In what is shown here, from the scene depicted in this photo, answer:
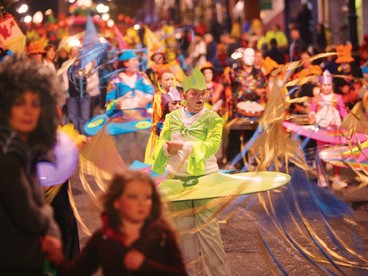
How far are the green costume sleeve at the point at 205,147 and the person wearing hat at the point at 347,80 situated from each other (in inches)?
266

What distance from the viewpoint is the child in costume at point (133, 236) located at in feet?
14.1

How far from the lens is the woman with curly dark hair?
14.0 feet

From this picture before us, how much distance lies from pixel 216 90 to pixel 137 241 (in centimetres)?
1072

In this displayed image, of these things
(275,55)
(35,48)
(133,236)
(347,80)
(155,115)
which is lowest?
(347,80)

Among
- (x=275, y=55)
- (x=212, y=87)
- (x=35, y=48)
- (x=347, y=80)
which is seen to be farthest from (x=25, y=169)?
(x=275, y=55)

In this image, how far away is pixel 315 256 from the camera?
7559mm

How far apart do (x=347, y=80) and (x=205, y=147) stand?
8303mm

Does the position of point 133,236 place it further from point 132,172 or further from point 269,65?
point 269,65

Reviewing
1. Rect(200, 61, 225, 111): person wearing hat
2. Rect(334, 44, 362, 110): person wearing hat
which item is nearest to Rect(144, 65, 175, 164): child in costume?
Rect(334, 44, 362, 110): person wearing hat

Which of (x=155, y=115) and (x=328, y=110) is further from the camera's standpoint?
(x=328, y=110)

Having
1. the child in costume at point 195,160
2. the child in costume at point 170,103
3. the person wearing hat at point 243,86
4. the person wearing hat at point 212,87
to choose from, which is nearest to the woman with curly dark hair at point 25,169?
the child in costume at point 195,160

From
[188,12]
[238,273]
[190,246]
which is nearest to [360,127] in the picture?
[238,273]

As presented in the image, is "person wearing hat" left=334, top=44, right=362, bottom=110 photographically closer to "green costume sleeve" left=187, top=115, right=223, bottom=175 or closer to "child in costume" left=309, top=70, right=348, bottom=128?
"child in costume" left=309, top=70, right=348, bottom=128

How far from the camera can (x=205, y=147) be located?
21.9ft
